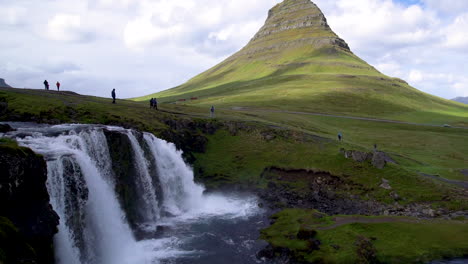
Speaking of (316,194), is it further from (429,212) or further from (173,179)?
(173,179)

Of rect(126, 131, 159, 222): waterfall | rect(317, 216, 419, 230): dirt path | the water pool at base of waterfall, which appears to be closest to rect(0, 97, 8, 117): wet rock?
rect(126, 131, 159, 222): waterfall

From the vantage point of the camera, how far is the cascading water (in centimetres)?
3038

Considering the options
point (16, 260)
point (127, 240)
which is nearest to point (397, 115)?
point (127, 240)

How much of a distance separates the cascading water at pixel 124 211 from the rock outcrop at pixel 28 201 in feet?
8.95

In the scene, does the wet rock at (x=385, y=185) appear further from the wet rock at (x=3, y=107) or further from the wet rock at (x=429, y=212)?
the wet rock at (x=3, y=107)

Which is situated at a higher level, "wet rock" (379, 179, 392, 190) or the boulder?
the boulder

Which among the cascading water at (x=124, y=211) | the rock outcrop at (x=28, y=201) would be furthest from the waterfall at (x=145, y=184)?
the rock outcrop at (x=28, y=201)

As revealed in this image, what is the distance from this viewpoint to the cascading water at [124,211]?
30375 mm

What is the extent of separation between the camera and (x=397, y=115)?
145 meters

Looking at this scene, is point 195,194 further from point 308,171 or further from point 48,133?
point 48,133

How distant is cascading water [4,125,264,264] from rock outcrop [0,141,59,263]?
2.73 meters

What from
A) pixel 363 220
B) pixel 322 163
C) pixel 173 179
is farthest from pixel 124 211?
pixel 322 163

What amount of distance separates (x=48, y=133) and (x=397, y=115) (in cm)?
14033

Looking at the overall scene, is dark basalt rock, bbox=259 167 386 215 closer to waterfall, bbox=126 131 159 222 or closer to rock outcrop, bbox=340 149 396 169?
rock outcrop, bbox=340 149 396 169
